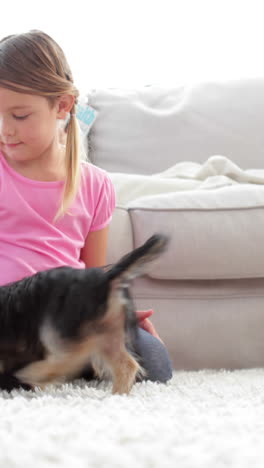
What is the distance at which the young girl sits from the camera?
104 centimetres

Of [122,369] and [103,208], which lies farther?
[103,208]

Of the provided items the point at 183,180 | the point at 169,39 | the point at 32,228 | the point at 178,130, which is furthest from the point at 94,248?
the point at 169,39

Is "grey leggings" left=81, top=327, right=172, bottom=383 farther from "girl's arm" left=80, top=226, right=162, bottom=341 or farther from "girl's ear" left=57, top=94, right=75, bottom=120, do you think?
"girl's ear" left=57, top=94, right=75, bottom=120

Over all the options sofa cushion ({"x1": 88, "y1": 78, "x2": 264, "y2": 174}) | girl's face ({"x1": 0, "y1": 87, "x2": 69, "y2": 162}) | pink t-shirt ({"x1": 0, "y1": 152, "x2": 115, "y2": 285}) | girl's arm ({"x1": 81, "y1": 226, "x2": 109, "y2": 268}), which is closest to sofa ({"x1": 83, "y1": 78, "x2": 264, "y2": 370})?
girl's arm ({"x1": 81, "y1": 226, "x2": 109, "y2": 268})

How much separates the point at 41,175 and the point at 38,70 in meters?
0.20

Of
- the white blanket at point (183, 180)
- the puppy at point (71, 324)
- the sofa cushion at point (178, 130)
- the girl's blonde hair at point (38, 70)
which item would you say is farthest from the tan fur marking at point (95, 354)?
the sofa cushion at point (178, 130)

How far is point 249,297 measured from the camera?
4.83 ft

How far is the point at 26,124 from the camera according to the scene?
105cm

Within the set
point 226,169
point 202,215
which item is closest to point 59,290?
point 202,215

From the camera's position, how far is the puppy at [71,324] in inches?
30.0

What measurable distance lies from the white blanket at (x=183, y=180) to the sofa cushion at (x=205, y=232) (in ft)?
0.43

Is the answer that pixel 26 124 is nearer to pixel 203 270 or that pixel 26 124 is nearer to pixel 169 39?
pixel 203 270

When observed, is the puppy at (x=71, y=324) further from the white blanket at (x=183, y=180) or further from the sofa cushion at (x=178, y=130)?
the sofa cushion at (x=178, y=130)

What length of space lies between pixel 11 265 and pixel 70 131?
0.96 ft
